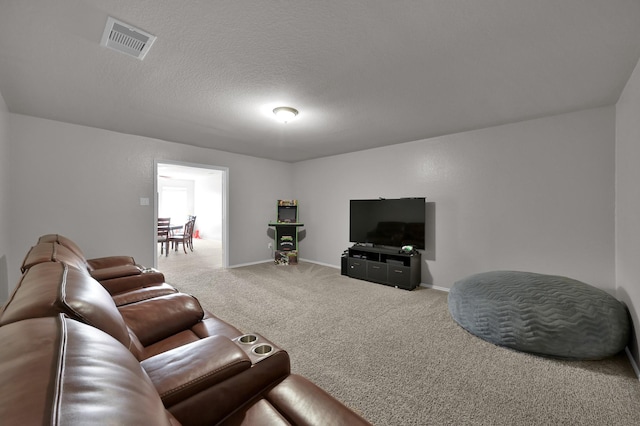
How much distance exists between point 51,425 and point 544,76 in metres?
3.48

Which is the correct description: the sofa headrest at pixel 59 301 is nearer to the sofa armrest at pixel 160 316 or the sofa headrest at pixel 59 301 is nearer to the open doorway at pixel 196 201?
the sofa armrest at pixel 160 316

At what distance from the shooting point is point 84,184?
3.93m

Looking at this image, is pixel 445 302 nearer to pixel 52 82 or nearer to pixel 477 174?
pixel 477 174

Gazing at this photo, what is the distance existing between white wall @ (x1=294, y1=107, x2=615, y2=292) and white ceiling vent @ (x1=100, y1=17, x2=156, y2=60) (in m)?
3.94

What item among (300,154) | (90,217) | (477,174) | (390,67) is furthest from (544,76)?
(90,217)

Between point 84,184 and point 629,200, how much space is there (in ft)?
21.6

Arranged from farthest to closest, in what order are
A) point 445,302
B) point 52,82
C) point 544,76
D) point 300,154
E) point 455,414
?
point 300,154 → point 445,302 → point 52,82 → point 544,76 → point 455,414

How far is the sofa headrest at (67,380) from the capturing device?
15.4 inches

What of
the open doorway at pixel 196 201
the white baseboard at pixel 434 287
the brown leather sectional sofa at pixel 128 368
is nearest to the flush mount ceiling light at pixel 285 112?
the brown leather sectional sofa at pixel 128 368

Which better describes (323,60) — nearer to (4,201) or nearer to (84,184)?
(84,184)

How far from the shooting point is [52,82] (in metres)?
2.55

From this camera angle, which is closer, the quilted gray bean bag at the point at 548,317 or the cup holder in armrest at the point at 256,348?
the cup holder in armrest at the point at 256,348

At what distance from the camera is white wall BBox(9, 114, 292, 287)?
11.5 feet

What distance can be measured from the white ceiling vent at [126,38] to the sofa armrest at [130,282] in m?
1.86
